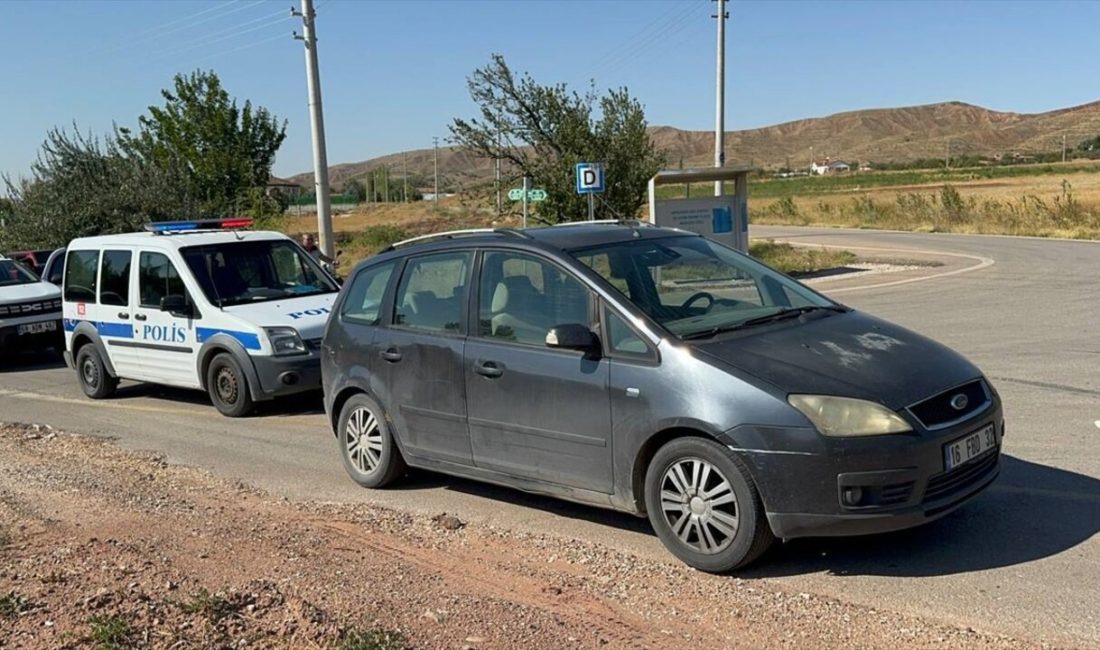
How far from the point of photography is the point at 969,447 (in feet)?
15.9

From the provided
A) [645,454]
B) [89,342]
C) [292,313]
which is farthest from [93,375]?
[645,454]

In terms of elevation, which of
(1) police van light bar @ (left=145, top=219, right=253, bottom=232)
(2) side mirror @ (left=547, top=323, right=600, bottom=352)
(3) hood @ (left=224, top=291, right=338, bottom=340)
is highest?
(1) police van light bar @ (left=145, top=219, right=253, bottom=232)

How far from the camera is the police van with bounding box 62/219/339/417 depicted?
9555 mm

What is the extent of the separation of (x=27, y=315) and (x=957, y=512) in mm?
13661

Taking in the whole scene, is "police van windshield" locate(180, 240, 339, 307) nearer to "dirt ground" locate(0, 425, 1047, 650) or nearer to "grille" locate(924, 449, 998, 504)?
"dirt ground" locate(0, 425, 1047, 650)

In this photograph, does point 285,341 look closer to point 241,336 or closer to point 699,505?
point 241,336

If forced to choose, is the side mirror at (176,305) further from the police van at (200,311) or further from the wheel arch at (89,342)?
the wheel arch at (89,342)

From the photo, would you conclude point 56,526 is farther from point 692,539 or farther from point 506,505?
point 692,539

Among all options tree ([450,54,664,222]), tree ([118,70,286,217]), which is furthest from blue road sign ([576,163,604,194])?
tree ([118,70,286,217])

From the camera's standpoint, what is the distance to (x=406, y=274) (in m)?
6.61

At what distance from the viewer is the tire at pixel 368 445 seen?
6633 mm

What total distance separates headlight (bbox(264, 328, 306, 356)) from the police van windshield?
0.84m

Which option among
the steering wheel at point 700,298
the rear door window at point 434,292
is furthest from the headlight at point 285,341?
the steering wheel at point 700,298

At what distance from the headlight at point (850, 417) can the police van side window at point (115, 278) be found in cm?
859
